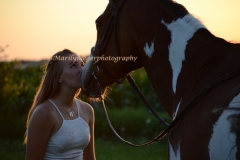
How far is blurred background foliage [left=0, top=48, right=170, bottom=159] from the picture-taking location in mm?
11836

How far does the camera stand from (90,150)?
447 centimetres

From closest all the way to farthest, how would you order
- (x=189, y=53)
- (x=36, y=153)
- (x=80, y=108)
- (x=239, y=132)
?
(x=239, y=132), (x=189, y=53), (x=36, y=153), (x=80, y=108)

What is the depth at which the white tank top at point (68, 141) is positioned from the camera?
13.2ft

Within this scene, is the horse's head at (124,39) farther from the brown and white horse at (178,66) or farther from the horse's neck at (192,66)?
the horse's neck at (192,66)

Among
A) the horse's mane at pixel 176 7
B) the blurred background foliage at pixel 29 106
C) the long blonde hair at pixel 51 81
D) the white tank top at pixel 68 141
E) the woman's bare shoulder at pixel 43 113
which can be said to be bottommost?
the blurred background foliage at pixel 29 106

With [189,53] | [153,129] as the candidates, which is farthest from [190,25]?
[153,129]

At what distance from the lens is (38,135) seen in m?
3.95

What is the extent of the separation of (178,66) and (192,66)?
0.13 m

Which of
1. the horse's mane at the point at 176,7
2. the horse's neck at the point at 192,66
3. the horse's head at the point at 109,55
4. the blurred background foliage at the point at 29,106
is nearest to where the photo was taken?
the horse's neck at the point at 192,66

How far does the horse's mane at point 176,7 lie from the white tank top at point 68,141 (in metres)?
1.30

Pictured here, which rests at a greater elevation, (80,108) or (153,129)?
(80,108)

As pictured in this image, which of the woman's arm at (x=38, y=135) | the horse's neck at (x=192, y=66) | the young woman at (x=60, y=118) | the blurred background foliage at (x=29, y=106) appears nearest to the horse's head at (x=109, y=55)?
the young woman at (x=60, y=118)

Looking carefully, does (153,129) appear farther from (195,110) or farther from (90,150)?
(195,110)

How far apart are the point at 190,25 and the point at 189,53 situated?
221 millimetres
